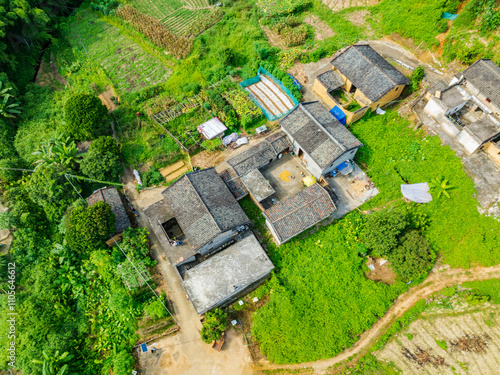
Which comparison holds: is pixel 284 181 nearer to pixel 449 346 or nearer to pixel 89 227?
pixel 89 227

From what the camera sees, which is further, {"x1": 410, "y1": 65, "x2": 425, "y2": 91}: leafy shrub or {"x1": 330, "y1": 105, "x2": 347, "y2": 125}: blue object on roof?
{"x1": 410, "y1": 65, "x2": 425, "y2": 91}: leafy shrub

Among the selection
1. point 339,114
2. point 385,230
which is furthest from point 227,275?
point 339,114

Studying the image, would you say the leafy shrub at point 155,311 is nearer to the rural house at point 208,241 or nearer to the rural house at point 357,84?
the rural house at point 208,241

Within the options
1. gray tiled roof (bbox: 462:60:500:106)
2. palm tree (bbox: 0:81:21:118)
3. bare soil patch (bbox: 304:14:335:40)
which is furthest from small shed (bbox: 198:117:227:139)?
gray tiled roof (bbox: 462:60:500:106)

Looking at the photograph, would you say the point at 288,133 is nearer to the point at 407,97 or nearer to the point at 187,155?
the point at 187,155

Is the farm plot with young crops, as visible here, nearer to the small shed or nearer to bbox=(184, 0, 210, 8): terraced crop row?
the small shed

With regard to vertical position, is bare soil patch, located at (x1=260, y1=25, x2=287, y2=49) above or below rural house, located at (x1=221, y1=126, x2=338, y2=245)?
above

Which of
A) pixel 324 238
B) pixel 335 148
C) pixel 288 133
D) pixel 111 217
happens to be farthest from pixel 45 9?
pixel 324 238
